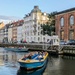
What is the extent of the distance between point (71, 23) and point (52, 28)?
54.8 ft

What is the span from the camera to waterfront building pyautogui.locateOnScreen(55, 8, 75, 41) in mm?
96812

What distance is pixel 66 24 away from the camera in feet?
328

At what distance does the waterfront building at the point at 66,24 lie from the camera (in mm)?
96812

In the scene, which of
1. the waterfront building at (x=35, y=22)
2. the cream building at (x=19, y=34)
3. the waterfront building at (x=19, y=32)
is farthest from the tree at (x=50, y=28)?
the cream building at (x=19, y=34)

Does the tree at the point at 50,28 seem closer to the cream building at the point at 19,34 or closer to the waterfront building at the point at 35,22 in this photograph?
the waterfront building at the point at 35,22

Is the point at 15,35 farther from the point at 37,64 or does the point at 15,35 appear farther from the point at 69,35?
the point at 37,64

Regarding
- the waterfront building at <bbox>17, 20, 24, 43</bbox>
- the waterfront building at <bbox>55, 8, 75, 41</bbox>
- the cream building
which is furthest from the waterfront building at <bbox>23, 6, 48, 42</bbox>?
the waterfront building at <bbox>55, 8, 75, 41</bbox>

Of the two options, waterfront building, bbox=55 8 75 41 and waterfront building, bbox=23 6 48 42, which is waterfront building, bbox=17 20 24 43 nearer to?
waterfront building, bbox=23 6 48 42

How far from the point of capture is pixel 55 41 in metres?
93.1

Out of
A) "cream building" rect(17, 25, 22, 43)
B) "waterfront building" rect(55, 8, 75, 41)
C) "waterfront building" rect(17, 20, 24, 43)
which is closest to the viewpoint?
"waterfront building" rect(55, 8, 75, 41)

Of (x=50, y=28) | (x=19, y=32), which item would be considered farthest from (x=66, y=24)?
(x=19, y=32)

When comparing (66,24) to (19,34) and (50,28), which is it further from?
(19,34)

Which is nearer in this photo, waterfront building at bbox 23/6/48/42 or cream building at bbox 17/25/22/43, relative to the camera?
waterfront building at bbox 23/6/48/42

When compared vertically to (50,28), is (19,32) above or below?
above
